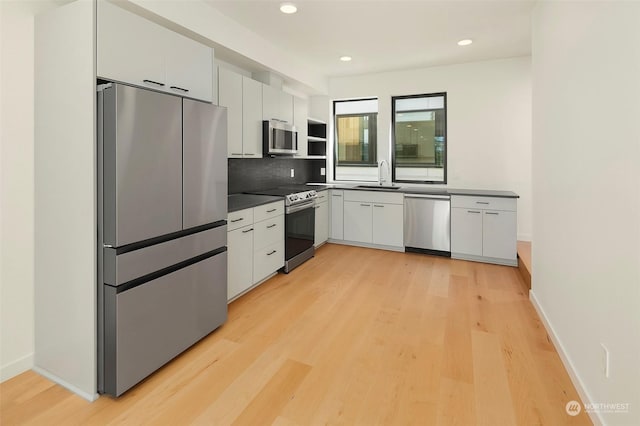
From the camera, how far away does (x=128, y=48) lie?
6.52 ft

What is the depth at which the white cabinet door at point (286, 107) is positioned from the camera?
4328 millimetres

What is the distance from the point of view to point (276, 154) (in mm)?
4148

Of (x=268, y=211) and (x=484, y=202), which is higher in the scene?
(x=484, y=202)

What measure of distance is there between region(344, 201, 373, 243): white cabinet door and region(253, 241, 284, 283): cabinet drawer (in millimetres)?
1682

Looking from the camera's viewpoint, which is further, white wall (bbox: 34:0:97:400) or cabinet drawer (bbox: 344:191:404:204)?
cabinet drawer (bbox: 344:191:404:204)

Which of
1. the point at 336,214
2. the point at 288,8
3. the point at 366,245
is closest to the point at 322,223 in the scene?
the point at 336,214

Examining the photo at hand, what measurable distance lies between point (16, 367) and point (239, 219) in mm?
1776

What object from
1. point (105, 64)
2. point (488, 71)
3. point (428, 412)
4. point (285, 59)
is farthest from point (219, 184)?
point (488, 71)

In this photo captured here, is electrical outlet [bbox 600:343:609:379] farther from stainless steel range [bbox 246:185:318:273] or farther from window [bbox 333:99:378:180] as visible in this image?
window [bbox 333:99:378:180]

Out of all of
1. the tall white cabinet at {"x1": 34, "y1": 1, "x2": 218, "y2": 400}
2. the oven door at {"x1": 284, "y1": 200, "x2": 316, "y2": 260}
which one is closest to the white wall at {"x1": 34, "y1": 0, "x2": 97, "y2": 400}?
the tall white cabinet at {"x1": 34, "y1": 1, "x2": 218, "y2": 400}

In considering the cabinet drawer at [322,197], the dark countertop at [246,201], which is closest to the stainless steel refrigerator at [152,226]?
the dark countertop at [246,201]

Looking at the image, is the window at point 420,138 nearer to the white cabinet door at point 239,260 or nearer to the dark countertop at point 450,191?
the dark countertop at point 450,191

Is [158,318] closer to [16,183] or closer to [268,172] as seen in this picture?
[16,183]

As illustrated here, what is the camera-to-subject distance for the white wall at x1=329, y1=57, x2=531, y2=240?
4746mm
